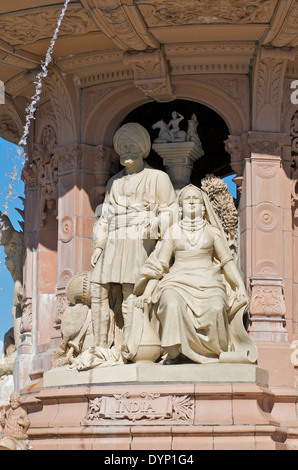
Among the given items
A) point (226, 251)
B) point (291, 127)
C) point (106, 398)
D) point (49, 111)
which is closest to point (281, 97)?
point (291, 127)

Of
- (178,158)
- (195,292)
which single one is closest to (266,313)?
(195,292)

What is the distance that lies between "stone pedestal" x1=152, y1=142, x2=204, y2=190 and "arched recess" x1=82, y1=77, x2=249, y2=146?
2.35ft

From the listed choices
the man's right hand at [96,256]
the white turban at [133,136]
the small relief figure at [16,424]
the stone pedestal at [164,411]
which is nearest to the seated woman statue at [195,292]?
the stone pedestal at [164,411]

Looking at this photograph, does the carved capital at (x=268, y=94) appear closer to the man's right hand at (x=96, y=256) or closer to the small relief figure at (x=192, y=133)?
the small relief figure at (x=192, y=133)

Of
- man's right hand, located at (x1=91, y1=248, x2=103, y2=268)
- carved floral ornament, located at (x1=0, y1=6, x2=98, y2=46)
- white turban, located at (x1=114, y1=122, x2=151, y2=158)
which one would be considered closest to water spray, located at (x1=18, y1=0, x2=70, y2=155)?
carved floral ornament, located at (x1=0, y1=6, x2=98, y2=46)

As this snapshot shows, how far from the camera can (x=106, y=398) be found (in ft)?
50.5

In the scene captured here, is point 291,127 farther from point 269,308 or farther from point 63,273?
point 63,273

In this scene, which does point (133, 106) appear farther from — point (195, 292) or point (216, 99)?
point (195, 292)

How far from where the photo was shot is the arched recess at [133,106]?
17.5 meters

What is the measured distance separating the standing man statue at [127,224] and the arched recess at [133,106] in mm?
945

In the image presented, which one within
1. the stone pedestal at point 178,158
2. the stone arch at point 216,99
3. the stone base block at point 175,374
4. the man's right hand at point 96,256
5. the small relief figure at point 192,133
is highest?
the stone arch at point 216,99

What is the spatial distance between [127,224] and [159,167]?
3.04 m

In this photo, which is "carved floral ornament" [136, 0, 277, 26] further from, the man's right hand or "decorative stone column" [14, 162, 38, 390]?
"decorative stone column" [14, 162, 38, 390]

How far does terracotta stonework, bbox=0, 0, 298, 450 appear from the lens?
→ 15.1 metres
